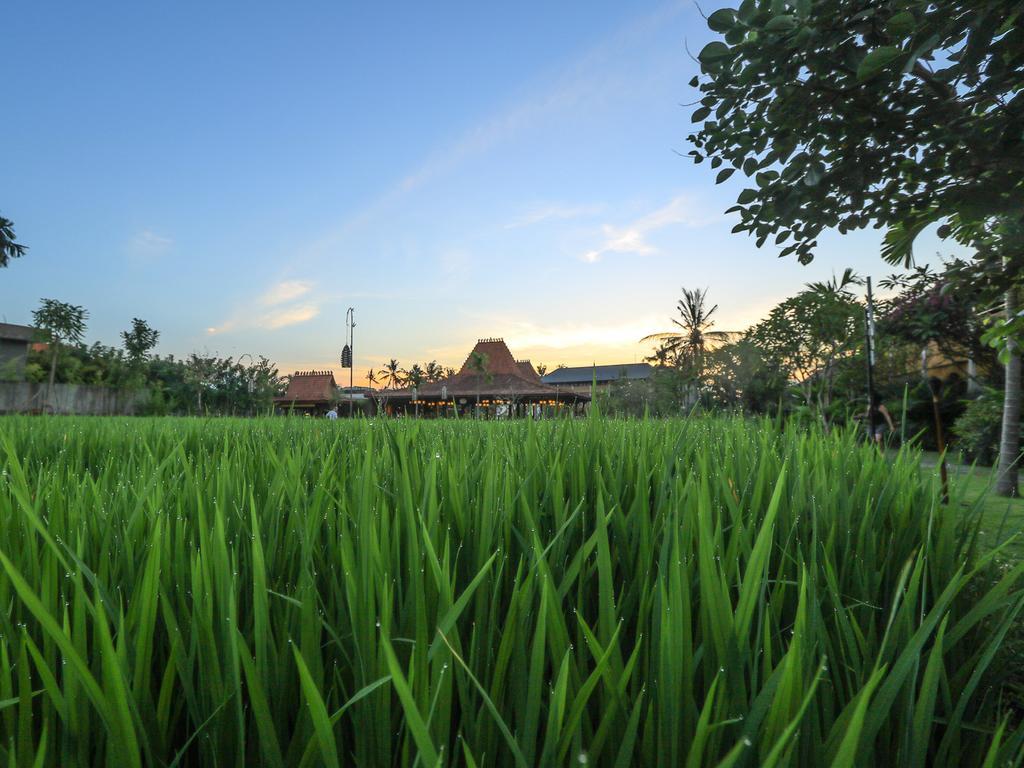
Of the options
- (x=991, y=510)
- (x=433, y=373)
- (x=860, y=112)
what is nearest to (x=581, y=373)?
(x=433, y=373)

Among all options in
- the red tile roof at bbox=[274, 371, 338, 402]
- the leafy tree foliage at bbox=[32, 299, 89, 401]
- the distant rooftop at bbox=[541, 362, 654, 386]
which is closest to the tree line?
the leafy tree foliage at bbox=[32, 299, 89, 401]

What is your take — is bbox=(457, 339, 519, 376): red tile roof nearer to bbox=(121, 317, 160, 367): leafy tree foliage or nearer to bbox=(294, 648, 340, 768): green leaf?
bbox=(121, 317, 160, 367): leafy tree foliage

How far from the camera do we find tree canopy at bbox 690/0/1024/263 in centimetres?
200

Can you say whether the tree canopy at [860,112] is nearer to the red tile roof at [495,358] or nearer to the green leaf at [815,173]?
the green leaf at [815,173]

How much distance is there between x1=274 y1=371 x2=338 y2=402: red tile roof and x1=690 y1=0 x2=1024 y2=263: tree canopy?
4937 centimetres

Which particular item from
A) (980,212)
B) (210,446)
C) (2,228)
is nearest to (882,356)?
(980,212)

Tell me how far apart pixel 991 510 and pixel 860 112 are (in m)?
4.98

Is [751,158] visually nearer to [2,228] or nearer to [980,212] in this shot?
[980,212]

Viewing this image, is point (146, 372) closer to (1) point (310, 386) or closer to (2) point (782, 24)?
(1) point (310, 386)

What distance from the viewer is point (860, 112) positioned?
2.39 metres

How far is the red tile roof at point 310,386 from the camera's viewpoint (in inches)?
1994

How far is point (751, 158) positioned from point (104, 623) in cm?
290

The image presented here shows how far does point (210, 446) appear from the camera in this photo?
3.58 metres

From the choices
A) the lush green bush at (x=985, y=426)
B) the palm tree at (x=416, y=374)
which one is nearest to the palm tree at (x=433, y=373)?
the palm tree at (x=416, y=374)
